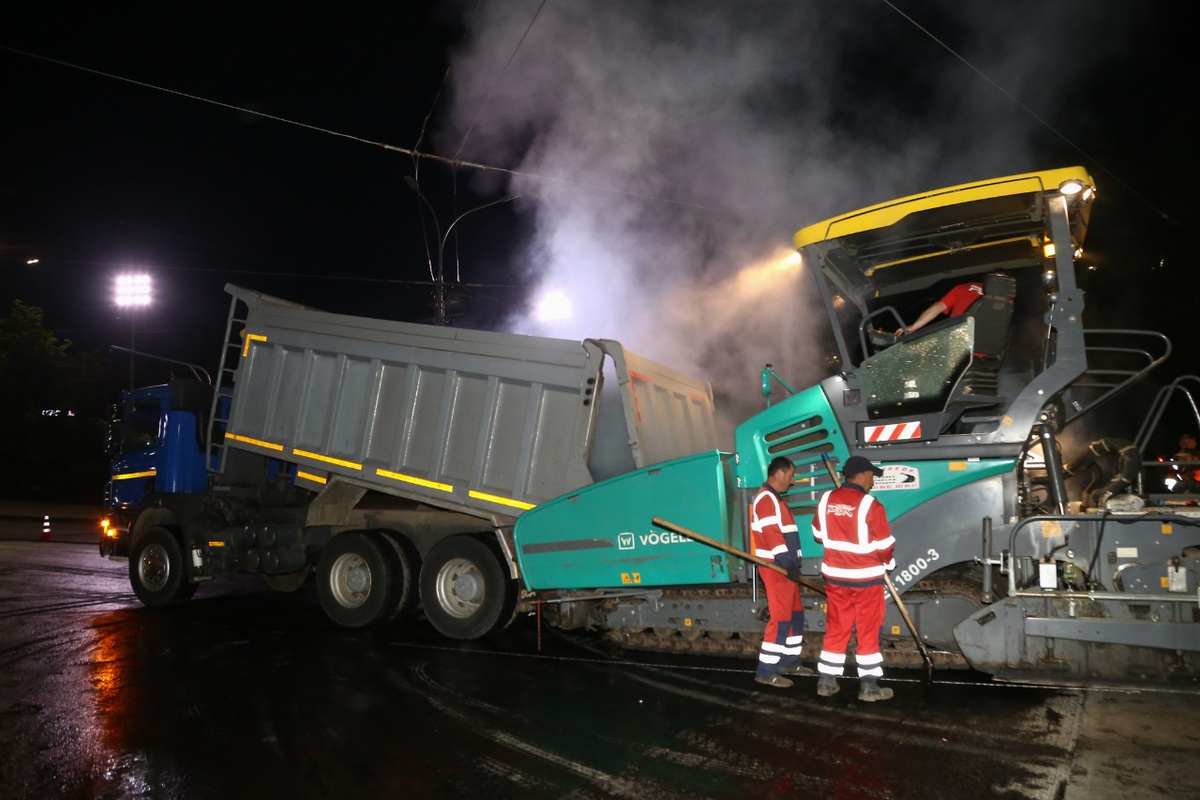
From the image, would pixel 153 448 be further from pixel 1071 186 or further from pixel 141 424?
pixel 1071 186

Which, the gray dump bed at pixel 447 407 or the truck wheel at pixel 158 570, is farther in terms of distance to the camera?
the truck wheel at pixel 158 570

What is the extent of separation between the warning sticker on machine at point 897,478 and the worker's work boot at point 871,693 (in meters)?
1.26

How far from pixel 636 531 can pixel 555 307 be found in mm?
7521

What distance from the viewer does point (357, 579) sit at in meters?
8.43

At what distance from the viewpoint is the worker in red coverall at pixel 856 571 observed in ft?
18.0

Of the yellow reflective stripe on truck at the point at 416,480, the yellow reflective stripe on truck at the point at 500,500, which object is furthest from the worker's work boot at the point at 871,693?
the yellow reflective stripe on truck at the point at 416,480

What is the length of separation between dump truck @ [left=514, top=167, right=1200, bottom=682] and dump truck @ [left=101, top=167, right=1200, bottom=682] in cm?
Result: 2

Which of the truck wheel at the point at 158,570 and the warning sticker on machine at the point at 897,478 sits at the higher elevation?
the warning sticker on machine at the point at 897,478

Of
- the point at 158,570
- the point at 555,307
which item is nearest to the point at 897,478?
the point at 158,570

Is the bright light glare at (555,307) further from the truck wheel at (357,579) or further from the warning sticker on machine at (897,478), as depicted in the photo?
the warning sticker on machine at (897,478)

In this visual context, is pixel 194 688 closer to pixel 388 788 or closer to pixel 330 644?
pixel 330 644

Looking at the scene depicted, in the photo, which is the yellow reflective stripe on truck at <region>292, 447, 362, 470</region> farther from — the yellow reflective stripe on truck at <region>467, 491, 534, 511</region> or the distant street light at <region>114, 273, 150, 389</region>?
the distant street light at <region>114, 273, 150, 389</region>

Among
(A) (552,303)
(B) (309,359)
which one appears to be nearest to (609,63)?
(A) (552,303)

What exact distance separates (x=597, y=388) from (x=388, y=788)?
3.62 meters
